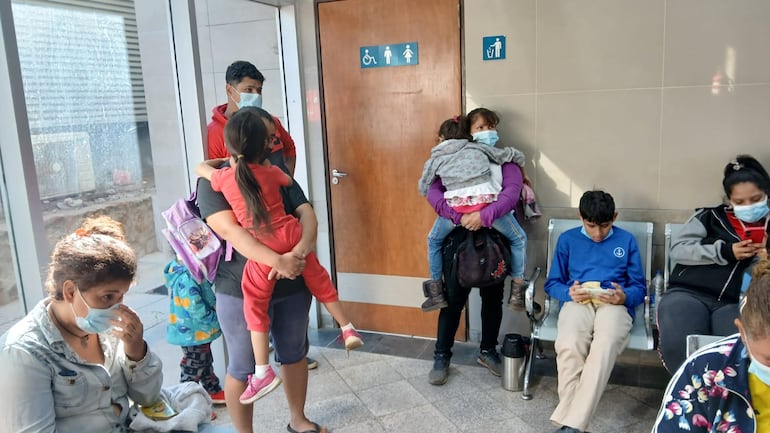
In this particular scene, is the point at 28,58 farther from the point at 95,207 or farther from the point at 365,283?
the point at 365,283

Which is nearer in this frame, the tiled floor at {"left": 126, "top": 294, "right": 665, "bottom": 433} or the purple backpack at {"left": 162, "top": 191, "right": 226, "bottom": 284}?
the purple backpack at {"left": 162, "top": 191, "right": 226, "bottom": 284}

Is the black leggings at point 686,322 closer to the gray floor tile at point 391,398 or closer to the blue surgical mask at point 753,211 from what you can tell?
the blue surgical mask at point 753,211

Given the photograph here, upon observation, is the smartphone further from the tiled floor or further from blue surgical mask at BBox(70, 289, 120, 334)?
blue surgical mask at BBox(70, 289, 120, 334)

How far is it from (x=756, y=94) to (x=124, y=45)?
129 inches

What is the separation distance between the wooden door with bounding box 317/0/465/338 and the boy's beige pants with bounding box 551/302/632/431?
1.17 m

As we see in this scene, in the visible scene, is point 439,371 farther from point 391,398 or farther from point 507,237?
point 507,237

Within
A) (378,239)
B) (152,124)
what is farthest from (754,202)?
(152,124)

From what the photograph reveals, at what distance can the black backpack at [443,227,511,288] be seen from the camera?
3244 millimetres

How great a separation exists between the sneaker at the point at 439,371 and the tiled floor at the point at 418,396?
38mm

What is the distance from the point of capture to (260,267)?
2453mm

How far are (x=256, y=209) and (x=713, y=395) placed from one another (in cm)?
170

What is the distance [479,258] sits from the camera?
3.25m

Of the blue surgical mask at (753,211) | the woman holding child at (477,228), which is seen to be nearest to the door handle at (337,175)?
the woman holding child at (477,228)

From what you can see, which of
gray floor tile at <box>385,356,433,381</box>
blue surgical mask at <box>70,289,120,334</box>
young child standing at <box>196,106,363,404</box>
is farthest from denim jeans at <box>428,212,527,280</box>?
blue surgical mask at <box>70,289,120,334</box>
